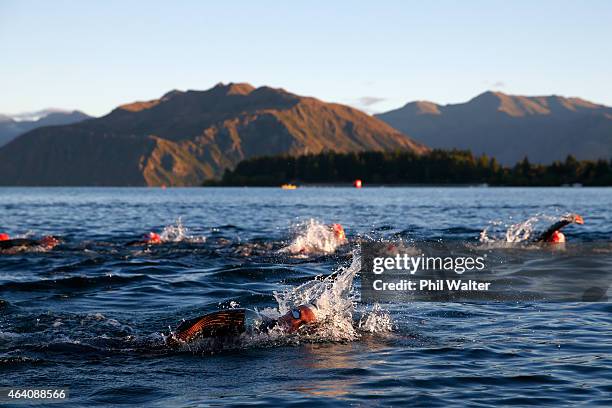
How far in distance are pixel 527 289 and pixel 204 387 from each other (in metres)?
9.82

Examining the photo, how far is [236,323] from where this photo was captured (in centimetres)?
1232

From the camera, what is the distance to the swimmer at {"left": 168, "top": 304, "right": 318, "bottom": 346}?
1209cm

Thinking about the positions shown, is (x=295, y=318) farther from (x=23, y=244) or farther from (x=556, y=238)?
(x=23, y=244)

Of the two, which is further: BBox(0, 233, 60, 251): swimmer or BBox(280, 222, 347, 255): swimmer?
BBox(0, 233, 60, 251): swimmer

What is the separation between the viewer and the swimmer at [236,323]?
476 inches

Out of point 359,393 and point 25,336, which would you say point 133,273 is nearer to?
point 25,336

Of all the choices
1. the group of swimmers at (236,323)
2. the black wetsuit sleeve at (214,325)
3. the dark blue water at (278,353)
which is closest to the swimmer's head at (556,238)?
the dark blue water at (278,353)

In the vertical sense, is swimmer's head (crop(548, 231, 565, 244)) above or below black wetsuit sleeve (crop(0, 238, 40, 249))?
above

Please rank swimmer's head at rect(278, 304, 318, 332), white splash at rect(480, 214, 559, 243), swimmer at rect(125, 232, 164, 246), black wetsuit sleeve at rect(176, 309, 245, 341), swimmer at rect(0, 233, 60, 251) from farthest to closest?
swimmer at rect(125, 232, 164, 246) < swimmer at rect(0, 233, 60, 251) < white splash at rect(480, 214, 559, 243) < swimmer's head at rect(278, 304, 318, 332) < black wetsuit sleeve at rect(176, 309, 245, 341)

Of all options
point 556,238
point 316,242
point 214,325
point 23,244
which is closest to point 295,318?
point 214,325

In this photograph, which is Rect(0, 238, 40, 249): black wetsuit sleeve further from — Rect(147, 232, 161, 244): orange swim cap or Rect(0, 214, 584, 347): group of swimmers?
Rect(0, 214, 584, 347): group of swimmers

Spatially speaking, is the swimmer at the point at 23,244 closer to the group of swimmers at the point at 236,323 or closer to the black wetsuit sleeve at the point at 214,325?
the group of swimmers at the point at 236,323

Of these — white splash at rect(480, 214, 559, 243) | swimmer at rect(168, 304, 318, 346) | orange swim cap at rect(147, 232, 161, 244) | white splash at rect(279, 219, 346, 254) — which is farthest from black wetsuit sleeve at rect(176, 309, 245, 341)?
orange swim cap at rect(147, 232, 161, 244)

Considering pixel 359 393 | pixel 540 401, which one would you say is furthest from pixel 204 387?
pixel 540 401
